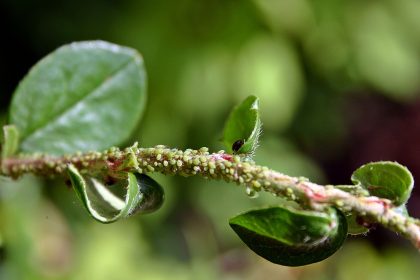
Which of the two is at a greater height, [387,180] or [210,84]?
[210,84]

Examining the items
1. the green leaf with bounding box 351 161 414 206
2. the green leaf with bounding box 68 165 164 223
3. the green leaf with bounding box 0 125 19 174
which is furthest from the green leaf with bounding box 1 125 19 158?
the green leaf with bounding box 351 161 414 206

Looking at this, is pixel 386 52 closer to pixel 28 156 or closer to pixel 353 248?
pixel 353 248

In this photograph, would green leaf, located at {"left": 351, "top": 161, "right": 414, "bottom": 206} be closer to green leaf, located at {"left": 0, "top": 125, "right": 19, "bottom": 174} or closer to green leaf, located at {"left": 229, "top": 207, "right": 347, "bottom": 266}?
green leaf, located at {"left": 229, "top": 207, "right": 347, "bottom": 266}

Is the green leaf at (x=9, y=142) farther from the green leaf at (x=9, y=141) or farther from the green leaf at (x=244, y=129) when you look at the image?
the green leaf at (x=244, y=129)

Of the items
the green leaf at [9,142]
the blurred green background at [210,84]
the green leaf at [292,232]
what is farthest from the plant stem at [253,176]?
the blurred green background at [210,84]

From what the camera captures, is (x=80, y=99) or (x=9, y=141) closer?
(x=9, y=141)

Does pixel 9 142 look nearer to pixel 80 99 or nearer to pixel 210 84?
pixel 80 99

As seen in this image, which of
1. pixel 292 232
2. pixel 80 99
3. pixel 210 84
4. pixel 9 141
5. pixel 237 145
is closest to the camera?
pixel 292 232

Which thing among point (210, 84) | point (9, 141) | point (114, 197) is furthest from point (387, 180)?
point (210, 84)

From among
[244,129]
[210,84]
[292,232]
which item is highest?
[210,84]
